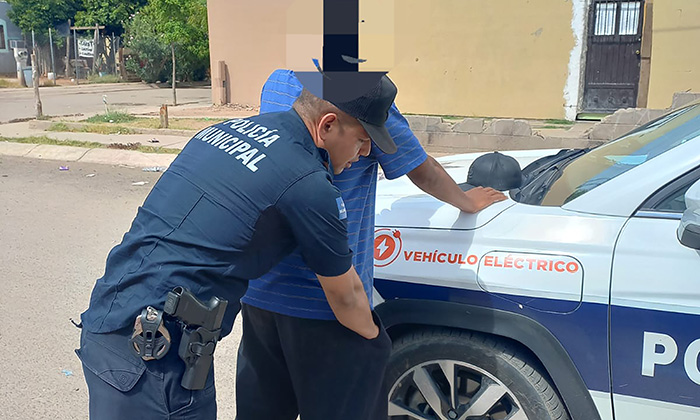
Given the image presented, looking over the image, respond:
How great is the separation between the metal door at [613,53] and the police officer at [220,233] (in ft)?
36.3

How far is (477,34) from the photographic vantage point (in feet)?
40.5

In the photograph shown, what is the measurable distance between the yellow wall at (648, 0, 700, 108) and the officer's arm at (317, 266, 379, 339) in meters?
10.6

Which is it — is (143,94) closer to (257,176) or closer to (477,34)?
(477,34)

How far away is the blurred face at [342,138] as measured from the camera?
5.60 feet

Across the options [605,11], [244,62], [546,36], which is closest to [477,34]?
[546,36]

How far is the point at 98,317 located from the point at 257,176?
2.01 feet

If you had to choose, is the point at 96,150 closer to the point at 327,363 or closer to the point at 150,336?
the point at 327,363

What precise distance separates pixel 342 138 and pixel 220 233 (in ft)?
1.35

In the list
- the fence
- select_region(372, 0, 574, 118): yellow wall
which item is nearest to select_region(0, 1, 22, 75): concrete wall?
the fence

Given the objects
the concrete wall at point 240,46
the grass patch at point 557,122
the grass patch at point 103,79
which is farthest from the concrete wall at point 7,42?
the grass patch at point 557,122

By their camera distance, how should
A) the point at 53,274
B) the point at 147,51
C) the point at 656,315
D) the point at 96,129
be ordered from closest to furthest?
the point at 656,315
the point at 53,274
the point at 96,129
the point at 147,51

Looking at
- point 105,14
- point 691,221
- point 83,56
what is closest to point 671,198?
point 691,221

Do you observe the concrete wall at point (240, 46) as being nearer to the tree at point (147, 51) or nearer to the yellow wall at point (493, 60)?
the yellow wall at point (493, 60)

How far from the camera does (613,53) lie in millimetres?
11547
